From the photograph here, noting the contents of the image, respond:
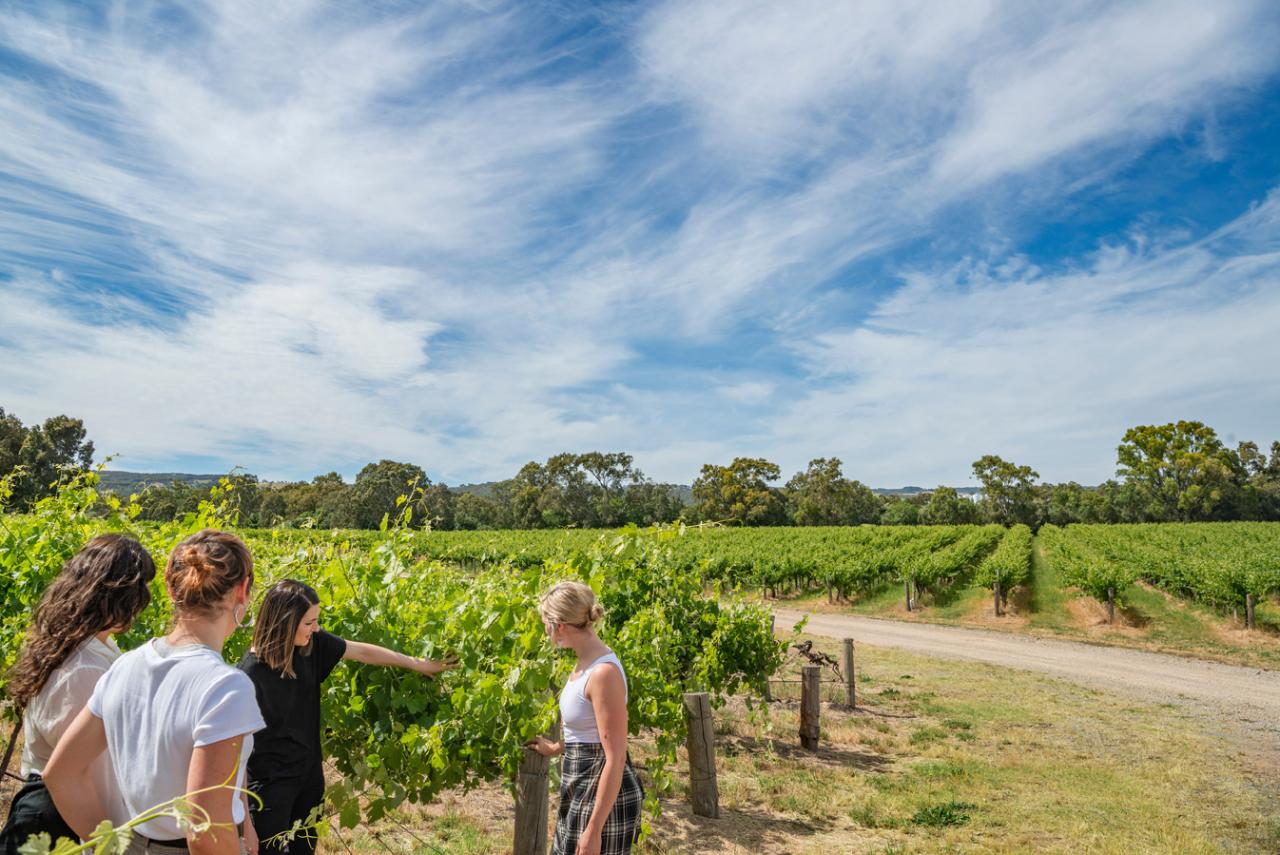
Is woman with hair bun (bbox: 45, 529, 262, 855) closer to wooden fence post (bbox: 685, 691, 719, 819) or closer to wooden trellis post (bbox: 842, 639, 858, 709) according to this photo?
wooden fence post (bbox: 685, 691, 719, 819)

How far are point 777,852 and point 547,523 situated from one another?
A: 7596 centimetres

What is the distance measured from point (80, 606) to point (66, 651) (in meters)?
0.14

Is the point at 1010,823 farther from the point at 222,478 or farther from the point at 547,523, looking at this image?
the point at 547,523

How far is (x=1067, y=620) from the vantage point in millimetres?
20703

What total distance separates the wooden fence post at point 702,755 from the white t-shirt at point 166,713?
4.52 metres

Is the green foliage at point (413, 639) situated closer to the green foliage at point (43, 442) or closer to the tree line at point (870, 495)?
the green foliage at point (43, 442)

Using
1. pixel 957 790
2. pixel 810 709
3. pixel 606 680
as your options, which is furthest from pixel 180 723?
pixel 810 709

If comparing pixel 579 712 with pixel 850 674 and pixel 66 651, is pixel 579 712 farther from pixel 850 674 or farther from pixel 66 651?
pixel 850 674

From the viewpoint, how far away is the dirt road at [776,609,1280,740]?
11891mm

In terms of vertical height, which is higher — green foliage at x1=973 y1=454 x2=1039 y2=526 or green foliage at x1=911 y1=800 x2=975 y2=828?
green foliage at x1=973 y1=454 x2=1039 y2=526

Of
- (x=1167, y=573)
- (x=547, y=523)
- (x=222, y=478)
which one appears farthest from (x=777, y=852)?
(x=547, y=523)

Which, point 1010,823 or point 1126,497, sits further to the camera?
point 1126,497

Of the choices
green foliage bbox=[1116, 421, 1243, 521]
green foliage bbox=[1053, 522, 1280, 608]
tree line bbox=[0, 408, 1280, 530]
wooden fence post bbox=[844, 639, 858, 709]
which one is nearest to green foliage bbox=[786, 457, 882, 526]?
tree line bbox=[0, 408, 1280, 530]

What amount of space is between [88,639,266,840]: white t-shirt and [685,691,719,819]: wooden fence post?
4.52 metres
